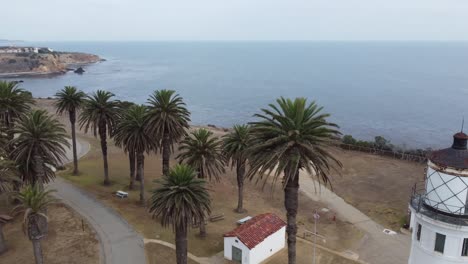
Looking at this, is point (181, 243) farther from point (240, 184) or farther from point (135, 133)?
point (135, 133)

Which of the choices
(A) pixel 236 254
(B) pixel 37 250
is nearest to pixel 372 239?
(A) pixel 236 254

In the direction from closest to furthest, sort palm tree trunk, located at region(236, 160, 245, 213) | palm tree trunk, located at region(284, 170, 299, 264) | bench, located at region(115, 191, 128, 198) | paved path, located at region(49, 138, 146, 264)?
1. palm tree trunk, located at region(284, 170, 299, 264)
2. paved path, located at region(49, 138, 146, 264)
3. palm tree trunk, located at region(236, 160, 245, 213)
4. bench, located at region(115, 191, 128, 198)

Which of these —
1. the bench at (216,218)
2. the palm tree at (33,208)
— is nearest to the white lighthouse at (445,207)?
Result: the bench at (216,218)

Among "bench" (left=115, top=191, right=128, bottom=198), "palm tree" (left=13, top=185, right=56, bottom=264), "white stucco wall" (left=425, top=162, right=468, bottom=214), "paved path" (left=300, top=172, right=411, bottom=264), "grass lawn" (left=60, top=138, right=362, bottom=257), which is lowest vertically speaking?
"paved path" (left=300, top=172, right=411, bottom=264)

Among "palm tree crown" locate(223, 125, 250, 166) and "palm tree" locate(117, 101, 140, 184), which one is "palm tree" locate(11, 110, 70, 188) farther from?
"palm tree crown" locate(223, 125, 250, 166)

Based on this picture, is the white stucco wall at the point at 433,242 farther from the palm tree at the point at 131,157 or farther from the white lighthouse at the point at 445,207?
the palm tree at the point at 131,157

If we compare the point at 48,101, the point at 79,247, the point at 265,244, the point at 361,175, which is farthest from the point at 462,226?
the point at 48,101

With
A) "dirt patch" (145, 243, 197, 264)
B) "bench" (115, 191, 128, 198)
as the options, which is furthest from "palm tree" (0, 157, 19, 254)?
"bench" (115, 191, 128, 198)
